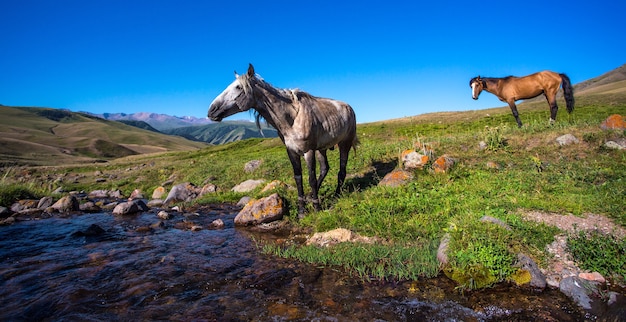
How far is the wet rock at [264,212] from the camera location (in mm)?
8945

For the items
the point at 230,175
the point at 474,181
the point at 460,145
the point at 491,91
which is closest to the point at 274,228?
the point at 474,181

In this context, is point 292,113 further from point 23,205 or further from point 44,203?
point 23,205

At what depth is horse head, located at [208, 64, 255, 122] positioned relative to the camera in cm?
719

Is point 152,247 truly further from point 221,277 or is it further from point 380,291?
point 380,291

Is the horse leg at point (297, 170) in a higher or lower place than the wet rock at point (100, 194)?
higher

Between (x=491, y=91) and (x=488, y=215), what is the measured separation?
13.7m

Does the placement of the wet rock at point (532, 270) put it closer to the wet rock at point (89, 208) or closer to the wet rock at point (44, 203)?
the wet rock at point (89, 208)

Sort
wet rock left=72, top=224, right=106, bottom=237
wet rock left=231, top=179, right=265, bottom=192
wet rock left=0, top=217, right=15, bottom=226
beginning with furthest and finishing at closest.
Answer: wet rock left=231, top=179, right=265, bottom=192 → wet rock left=0, top=217, right=15, bottom=226 → wet rock left=72, top=224, right=106, bottom=237

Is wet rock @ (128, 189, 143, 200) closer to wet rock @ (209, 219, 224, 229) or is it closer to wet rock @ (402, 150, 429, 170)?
wet rock @ (209, 219, 224, 229)

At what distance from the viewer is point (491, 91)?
17.4m

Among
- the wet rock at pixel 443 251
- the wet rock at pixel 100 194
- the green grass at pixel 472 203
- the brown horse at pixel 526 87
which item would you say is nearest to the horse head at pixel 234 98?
the green grass at pixel 472 203

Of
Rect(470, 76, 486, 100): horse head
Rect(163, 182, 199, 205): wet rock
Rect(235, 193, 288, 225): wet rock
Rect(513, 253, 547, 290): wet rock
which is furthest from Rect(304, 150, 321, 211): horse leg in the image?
Rect(470, 76, 486, 100): horse head

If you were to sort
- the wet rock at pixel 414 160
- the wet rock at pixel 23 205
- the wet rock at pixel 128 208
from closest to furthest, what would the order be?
the wet rock at pixel 414 160 < the wet rock at pixel 128 208 < the wet rock at pixel 23 205

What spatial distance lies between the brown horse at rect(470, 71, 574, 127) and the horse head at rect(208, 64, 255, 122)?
47.5 feet
